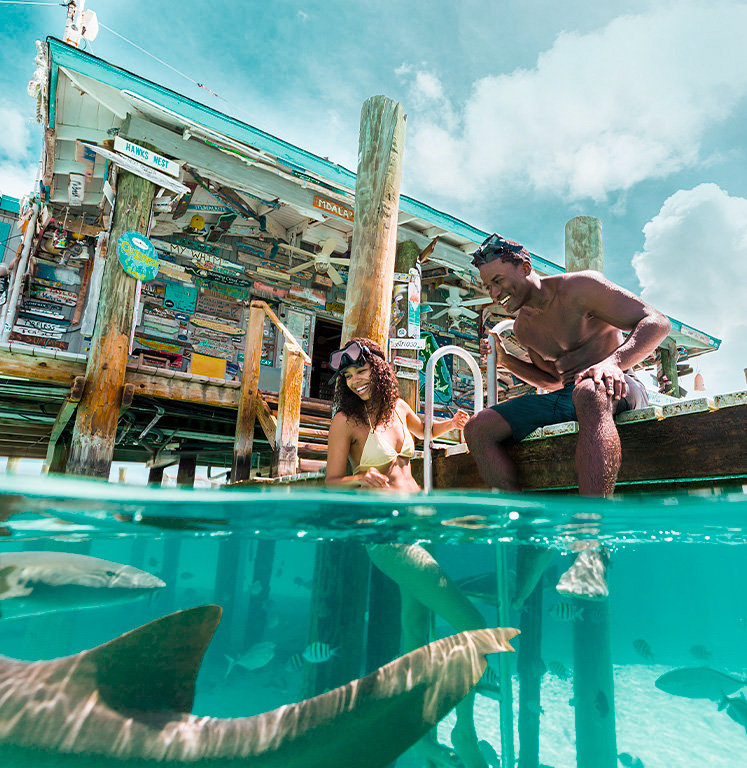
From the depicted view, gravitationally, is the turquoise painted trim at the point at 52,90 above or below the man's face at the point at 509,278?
above

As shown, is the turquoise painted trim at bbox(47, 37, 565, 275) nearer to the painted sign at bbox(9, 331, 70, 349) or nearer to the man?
the painted sign at bbox(9, 331, 70, 349)

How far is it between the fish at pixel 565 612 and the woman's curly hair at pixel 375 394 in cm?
190

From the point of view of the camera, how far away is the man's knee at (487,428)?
10.2ft

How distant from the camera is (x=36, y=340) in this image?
10633 mm

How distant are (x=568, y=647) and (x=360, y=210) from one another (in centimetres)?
415

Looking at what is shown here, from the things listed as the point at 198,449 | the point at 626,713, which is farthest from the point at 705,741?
the point at 198,449

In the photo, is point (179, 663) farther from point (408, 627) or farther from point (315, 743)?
point (408, 627)

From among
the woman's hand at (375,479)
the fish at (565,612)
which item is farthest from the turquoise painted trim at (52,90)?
the fish at (565,612)

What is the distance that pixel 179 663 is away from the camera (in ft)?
6.52

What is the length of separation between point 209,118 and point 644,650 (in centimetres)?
864

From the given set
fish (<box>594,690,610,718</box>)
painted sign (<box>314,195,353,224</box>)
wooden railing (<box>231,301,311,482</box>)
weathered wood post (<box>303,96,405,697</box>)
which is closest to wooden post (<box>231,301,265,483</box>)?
wooden railing (<box>231,301,311,482</box>)

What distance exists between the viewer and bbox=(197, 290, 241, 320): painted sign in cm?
1166

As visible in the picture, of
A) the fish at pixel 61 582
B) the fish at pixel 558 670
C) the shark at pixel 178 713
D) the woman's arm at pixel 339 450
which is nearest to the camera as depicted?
the shark at pixel 178 713

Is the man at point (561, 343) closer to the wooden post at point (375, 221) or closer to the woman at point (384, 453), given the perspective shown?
the woman at point (384, 453)
